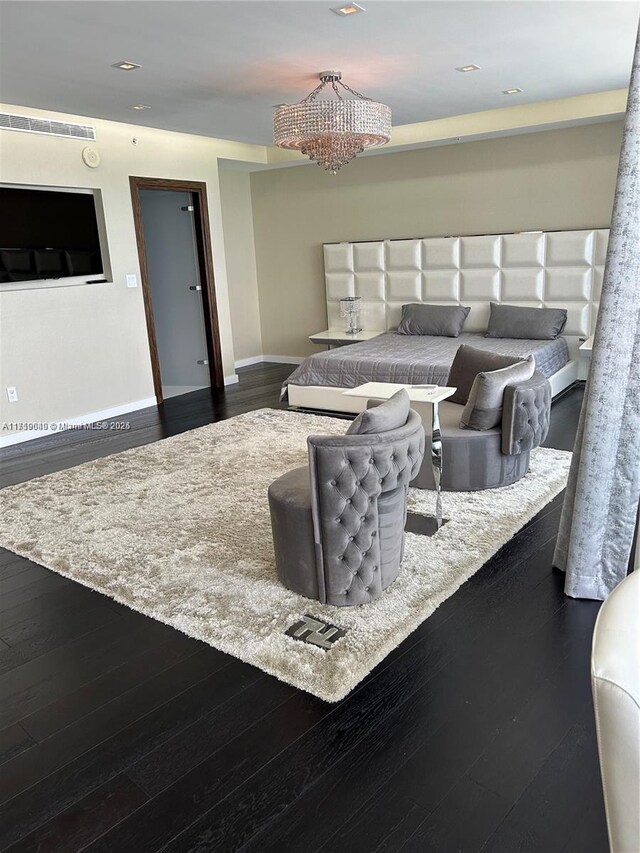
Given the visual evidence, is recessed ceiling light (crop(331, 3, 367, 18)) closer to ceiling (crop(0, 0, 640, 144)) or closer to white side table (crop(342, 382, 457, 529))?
ceiling (crop(0, 0, 640, 144))

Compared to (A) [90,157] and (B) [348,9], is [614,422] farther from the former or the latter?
(A) [90,157]

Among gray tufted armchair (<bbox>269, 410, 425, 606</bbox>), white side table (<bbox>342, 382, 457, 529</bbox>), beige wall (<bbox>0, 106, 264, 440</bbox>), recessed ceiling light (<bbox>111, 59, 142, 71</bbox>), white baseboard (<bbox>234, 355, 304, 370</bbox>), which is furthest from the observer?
white baseboard (<bbox>234, 355, 304, 370</bbox>)

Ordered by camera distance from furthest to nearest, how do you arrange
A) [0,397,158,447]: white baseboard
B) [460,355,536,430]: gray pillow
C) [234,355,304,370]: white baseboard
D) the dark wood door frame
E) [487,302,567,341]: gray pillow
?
[234,355,304,370]: white baseboard → the dark wood door frame → [487,302,567,341]: gray pillow → [0,397,158,447]: white baseboard → [460,355,536,430]: gray pillow

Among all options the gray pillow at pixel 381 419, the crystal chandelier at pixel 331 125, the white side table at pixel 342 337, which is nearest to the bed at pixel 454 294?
the white side table at pixel 342 337

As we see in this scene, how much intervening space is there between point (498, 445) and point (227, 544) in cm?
170

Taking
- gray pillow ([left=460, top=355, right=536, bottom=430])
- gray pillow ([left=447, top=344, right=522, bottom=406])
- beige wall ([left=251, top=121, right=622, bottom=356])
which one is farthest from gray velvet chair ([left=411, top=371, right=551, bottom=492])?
beige wall ([left=251, top=121, right=622, bottom=356])

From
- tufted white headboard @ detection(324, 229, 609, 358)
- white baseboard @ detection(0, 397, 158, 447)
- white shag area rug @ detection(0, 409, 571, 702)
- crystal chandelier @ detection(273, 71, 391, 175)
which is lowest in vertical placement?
white shag area rug @ detection(0, 409, 571, 702)

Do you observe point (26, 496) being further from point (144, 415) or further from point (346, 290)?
point (346, 290)

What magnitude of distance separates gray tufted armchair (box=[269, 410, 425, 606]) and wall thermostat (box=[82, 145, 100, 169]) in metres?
4.43

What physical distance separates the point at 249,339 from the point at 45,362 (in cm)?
352

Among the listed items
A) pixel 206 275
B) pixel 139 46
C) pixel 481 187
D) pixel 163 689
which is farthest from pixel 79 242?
pixel 163 689

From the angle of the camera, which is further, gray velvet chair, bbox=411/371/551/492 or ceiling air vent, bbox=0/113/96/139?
ceiling air vent, bbox=0/113/96/139

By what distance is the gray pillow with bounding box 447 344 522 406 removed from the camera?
440 cm

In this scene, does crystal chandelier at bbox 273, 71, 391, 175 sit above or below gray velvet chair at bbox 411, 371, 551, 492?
above
